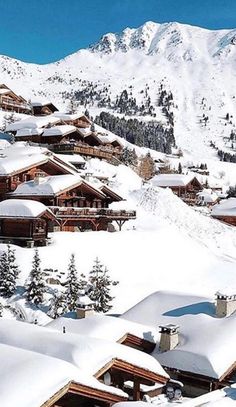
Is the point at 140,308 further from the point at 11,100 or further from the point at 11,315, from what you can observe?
the point at 11,100

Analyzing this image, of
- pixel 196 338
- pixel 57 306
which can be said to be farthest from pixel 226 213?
pixel 196 338

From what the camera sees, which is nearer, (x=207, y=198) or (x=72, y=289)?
(x=72, y=289)

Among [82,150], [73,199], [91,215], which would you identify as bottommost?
[91,215]

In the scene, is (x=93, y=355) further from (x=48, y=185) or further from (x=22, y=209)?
(x=48, y=185)

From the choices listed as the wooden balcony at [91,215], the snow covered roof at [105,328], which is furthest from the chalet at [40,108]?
the snow covered roof at [105,328]

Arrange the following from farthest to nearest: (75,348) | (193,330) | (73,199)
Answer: (73,199) → (193,330) → (75,348)

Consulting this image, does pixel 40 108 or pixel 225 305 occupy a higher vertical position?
pixel 40 108

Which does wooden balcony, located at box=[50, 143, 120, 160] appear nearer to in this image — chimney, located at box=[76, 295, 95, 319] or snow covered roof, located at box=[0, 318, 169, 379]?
chimney, located at box=[76, 295, 95, 319]

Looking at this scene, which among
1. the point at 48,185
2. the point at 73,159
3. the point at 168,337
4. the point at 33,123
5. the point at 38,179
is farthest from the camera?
the point at 33,123

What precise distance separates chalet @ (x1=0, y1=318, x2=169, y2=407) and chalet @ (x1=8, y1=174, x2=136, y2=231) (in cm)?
2580

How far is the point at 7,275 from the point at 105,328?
49.6ft

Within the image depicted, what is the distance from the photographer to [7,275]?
1272 inches

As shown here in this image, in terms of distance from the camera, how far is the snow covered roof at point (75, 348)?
1392 centimetres

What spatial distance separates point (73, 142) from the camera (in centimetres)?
6331
